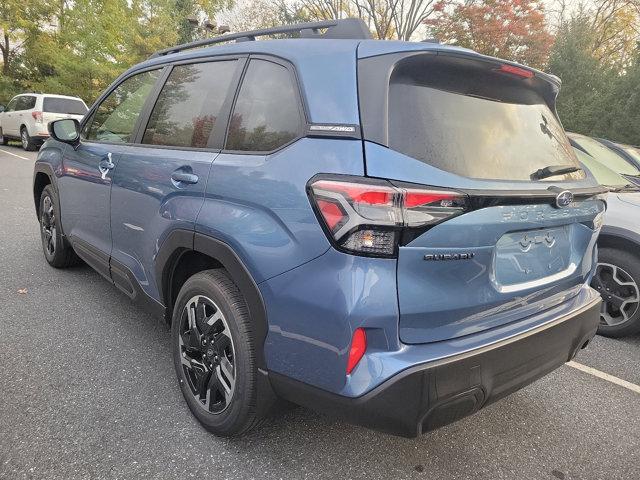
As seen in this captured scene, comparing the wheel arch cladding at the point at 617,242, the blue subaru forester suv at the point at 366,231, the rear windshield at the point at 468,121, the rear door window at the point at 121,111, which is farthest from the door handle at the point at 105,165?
the wheel arch cladding at the point at 617,242

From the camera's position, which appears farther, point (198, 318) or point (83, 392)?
point (83, 392)

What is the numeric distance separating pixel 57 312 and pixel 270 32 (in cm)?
256

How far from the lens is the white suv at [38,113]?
47.6 ft

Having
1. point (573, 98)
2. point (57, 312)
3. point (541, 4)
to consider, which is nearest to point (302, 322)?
point (57, 312)

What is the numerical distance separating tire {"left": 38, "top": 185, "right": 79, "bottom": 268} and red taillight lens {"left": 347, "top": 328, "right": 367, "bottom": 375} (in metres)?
3.37

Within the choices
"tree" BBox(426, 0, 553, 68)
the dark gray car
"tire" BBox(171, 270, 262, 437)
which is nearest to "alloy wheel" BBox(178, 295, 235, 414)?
"tire" BBox(171, 270, 262, 437)

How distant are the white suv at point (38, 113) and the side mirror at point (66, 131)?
12112 mm

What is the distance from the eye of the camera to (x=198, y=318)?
2.25m

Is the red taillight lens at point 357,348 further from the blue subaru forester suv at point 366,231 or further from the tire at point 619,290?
the tire at point 619,290

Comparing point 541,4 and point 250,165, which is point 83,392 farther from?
point 541,4

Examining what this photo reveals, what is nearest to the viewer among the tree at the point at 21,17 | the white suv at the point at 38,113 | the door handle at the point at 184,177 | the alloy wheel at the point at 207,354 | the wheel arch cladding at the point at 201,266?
the wheel arch cladding at the point at 201,266

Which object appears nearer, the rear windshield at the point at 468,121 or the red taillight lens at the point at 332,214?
the red taillight lens at the point at 332,214

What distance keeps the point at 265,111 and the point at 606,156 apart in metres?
5.01

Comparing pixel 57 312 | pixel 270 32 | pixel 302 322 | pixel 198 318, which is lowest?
pixel 57 312
